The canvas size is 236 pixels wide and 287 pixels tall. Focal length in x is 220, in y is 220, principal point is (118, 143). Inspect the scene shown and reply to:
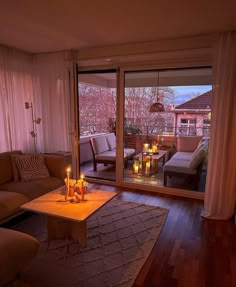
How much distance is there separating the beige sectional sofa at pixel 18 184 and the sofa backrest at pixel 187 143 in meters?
1.98

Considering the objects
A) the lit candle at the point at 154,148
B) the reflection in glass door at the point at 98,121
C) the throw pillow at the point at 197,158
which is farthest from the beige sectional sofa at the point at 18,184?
the throw pillow at the point at 197,158

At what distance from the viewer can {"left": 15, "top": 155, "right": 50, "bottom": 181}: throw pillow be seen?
10.1ft

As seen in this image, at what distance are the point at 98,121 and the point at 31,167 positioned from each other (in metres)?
2.35

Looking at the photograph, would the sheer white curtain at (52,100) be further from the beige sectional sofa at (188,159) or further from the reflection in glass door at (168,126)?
the beige sectional sofa at (188,159)

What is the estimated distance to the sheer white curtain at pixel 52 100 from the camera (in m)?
3.96

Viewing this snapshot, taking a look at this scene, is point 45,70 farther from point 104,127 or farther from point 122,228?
point 122,228

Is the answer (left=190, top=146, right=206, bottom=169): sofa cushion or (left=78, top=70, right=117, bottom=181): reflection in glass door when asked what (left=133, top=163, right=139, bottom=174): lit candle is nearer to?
(left=78, top=70, right=117, bottom=181): reflection in glass door

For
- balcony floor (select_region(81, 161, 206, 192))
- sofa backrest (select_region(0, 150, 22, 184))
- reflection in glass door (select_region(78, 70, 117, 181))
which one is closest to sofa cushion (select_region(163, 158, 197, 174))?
balcony floor (select_region(81, 161, 206, 192))

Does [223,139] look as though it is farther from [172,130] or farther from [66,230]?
[66,230]

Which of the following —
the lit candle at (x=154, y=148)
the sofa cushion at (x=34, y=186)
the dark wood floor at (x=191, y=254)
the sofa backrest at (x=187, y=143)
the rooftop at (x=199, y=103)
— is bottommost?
the dark wood floor at (x=191, y=254)

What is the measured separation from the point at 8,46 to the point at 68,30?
1362 mm

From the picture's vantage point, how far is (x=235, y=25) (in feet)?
8.50

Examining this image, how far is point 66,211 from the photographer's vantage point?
6.73 ft

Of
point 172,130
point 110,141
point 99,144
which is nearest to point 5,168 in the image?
point 99,144
